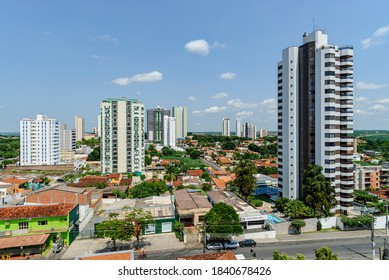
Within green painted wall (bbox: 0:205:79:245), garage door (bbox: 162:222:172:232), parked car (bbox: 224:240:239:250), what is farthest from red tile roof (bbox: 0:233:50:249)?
parked car (bbox: 224:240:239:250)

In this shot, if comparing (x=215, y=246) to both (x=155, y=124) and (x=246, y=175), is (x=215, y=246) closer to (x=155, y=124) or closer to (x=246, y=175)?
(x=246, y=175)

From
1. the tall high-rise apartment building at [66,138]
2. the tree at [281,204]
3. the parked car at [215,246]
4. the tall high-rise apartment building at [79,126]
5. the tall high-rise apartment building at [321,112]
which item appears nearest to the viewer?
the parked car at [215,246]

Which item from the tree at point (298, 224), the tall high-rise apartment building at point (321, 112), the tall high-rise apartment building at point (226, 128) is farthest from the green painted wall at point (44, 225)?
the tall high-rise apartment building at point (226, 128)

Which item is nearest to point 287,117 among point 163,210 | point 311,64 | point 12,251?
point 311,64

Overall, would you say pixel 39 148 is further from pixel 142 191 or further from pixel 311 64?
pixel 311 64

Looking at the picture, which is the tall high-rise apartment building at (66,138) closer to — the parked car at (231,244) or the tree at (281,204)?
the tree at (281,204)

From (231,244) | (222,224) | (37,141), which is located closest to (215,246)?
(231,244)
